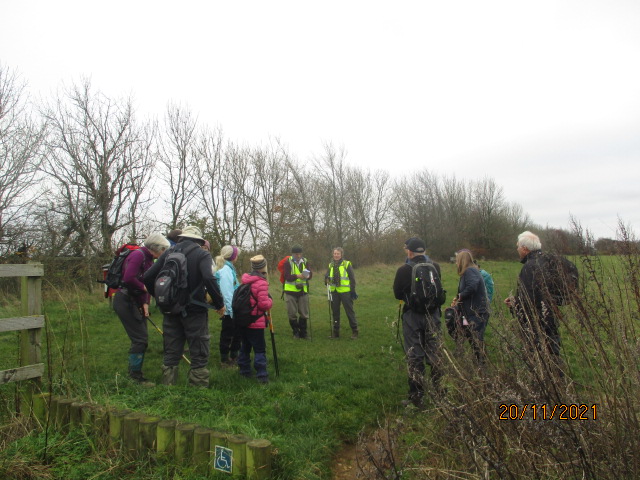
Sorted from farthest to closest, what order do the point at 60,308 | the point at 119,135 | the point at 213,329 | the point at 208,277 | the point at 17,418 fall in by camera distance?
the point at 119,135
the point at 60,308
the point at 213,329
the point at 208,277
the point at 17,418

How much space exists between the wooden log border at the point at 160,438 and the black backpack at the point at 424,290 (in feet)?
7.88

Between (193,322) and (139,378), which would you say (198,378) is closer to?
(193,322)

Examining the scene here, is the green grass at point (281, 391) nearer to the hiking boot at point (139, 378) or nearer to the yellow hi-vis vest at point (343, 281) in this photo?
A: the hiking boot at point (139, 378)

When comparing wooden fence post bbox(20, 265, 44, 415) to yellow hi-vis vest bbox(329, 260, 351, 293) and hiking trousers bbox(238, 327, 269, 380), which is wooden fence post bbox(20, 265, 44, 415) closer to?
hiking trousers bbox(238, 327, 269, 380)

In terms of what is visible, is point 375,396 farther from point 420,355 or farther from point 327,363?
point 327,363

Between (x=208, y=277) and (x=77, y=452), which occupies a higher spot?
(x=208, y=277)

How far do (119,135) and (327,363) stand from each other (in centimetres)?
1604

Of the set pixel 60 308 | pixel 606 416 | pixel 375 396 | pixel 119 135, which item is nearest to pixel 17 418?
pixel 375 396

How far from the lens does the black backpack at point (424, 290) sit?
473 centimetres

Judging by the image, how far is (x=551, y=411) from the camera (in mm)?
2260

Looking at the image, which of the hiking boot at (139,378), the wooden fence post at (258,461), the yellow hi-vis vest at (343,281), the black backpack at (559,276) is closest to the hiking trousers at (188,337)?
the hiking boot at (139,378)

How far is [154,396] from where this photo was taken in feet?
14.2

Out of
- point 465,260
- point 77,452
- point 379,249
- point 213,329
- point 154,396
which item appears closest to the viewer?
point 77,452

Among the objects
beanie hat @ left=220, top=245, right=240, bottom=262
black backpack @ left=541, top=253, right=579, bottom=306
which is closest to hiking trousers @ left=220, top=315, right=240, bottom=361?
beanie hat @ left=220, top=245, right=240, bottom=262
